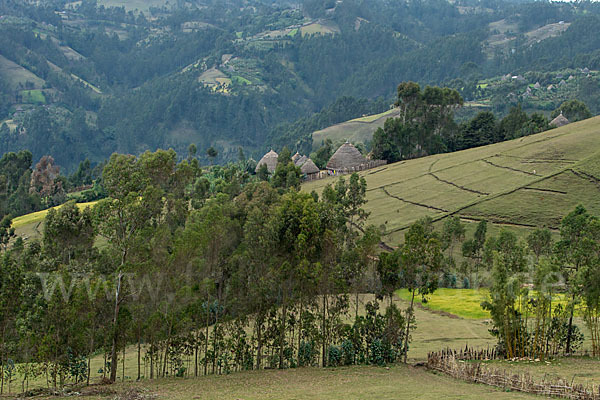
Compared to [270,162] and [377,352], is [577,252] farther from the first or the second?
[270,162]

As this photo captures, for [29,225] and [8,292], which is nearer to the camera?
[8,292]

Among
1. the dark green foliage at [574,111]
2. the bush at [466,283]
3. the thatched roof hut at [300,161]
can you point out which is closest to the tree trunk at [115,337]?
the bush at [466,283]

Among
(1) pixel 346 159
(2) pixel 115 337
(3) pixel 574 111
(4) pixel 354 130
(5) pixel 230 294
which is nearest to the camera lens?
(2) pixel 115 337

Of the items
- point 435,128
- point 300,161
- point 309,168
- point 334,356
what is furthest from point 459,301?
point 435,128

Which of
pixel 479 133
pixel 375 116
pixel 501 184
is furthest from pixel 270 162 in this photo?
pixel 375 116

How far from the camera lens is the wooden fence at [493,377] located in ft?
61.7

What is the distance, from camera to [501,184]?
57.1 metres

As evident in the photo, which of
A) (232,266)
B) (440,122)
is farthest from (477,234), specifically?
(440,122)

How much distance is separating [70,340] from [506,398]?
1642 centimetres

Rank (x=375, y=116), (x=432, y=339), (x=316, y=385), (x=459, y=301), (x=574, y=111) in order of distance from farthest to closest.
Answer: (x=375, y=116)
(x=574, y=111)
(x=459, y=301)
(x=432, y=339)
(x=316, y=385)

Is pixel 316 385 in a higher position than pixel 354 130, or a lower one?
lower

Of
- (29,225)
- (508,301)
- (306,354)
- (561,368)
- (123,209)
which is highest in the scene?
(29,225)

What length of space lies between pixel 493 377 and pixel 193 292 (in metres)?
12.7

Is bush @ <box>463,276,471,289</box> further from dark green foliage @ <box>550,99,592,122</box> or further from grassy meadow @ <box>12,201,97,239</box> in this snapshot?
dark green foliage @ <box>550,99,592,122</box>
